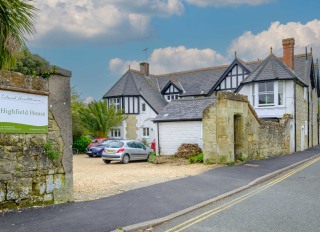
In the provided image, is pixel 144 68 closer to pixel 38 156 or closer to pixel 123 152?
pixel 123 152

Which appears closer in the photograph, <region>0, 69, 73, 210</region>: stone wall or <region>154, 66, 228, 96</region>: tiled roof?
<region>0, 69, 73, 210</region>: stone wall

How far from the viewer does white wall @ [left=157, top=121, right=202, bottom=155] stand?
2352 cm

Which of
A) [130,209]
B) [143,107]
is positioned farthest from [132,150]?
[143,107]

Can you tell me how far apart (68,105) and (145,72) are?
1439 inches

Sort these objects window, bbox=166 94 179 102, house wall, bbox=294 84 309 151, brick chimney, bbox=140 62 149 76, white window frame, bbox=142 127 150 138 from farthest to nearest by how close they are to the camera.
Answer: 1. brick chimney, bbox=140 62 149 76
2. window, bbox=166 94 179 102
3. white window frame, bbox=142 127 150 138
4. house wall, bbox=294 84 309 151

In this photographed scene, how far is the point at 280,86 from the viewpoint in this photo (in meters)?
30.2

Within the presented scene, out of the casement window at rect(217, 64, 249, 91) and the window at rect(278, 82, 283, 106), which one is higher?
the casement window at rect(217, 64, 249, 91)

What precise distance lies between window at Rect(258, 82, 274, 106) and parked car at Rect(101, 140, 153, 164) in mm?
13978

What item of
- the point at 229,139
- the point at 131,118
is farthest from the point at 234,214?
the point at 131,118

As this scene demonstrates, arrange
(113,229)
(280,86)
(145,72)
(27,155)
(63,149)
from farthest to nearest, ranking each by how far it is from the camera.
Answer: (145,72)
(280,86)
(63,149)
(27,155)
(113,229)

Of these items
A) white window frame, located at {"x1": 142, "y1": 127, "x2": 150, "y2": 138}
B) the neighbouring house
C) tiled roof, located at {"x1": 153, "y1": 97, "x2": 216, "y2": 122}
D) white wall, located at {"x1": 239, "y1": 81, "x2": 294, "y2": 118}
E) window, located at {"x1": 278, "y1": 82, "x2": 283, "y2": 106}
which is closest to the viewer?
tiled roof, located at {"x1": 153, "y1": 97, "x2": 216, "y2": 122}

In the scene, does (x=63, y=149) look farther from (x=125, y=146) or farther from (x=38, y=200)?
(x=125, y=146)

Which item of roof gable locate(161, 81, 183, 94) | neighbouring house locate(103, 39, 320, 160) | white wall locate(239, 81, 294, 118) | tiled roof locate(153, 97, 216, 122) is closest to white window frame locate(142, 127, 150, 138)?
neighbouring house locate(103, 39, 320, 160)

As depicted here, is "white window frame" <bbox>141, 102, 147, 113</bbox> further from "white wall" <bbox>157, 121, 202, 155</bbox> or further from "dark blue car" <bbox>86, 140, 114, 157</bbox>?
"white wall" <bbox>157, 121, 202, 155</bbox>
